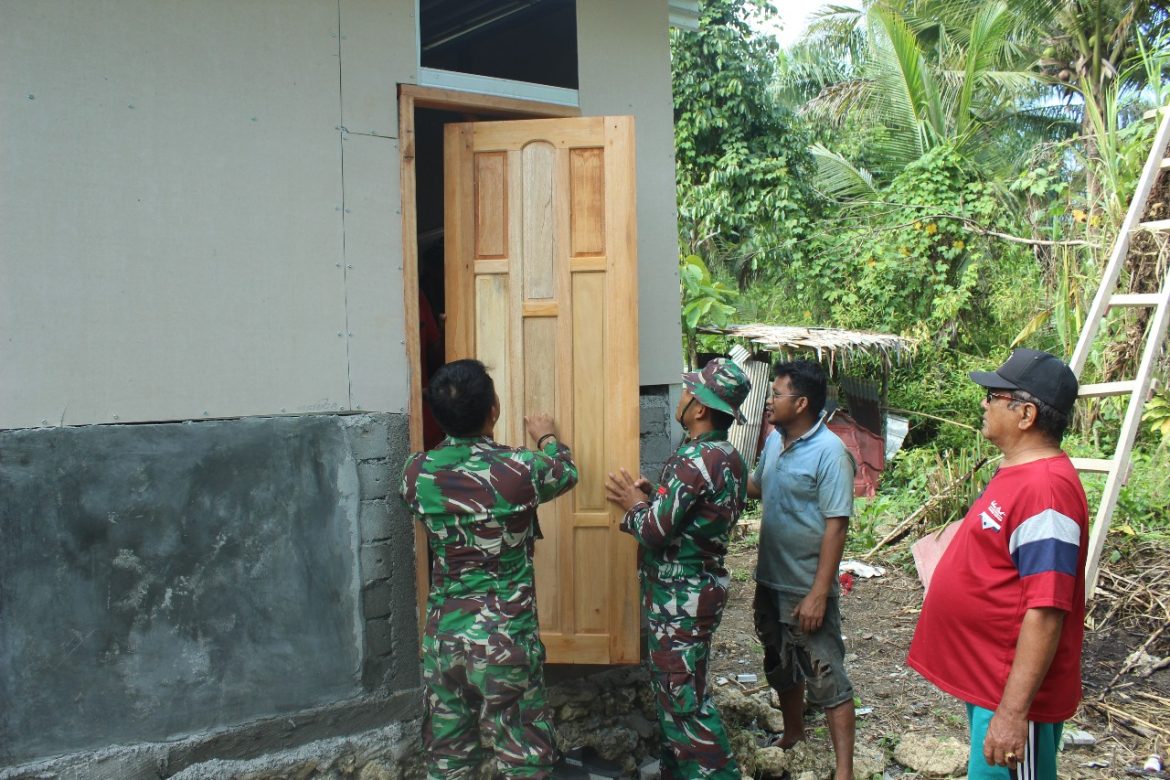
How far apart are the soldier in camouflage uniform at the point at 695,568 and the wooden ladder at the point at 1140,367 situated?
258 centimetres

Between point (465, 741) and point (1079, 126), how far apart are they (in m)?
19.2

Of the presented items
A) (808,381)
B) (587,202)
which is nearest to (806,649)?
(808,381)

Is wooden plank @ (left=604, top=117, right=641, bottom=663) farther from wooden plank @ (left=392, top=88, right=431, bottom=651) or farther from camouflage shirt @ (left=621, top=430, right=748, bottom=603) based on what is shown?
wooden plank @ (left=392, top=88, right=431, bottom=651)

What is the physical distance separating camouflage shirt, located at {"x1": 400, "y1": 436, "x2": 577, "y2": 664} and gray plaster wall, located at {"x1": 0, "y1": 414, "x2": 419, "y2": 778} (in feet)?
1.69

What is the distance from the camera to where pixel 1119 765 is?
172 inches

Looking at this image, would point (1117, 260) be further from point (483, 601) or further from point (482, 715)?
point (482, 715)

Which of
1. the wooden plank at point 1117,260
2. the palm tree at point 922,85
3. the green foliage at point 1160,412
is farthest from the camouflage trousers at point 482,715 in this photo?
the palm tree at point 922,85

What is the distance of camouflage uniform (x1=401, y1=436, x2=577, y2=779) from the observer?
3.12m

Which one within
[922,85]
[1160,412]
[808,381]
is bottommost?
[1160,412]

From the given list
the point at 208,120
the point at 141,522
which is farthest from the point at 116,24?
the point at 141,522

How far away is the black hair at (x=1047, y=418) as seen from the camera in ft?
8.75

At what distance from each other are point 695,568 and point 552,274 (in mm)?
1330

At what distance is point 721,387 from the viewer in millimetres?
3502

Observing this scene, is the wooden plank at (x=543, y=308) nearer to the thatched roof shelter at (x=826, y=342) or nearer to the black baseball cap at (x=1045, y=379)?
the black baseball cap at (x=1045, y=379)
